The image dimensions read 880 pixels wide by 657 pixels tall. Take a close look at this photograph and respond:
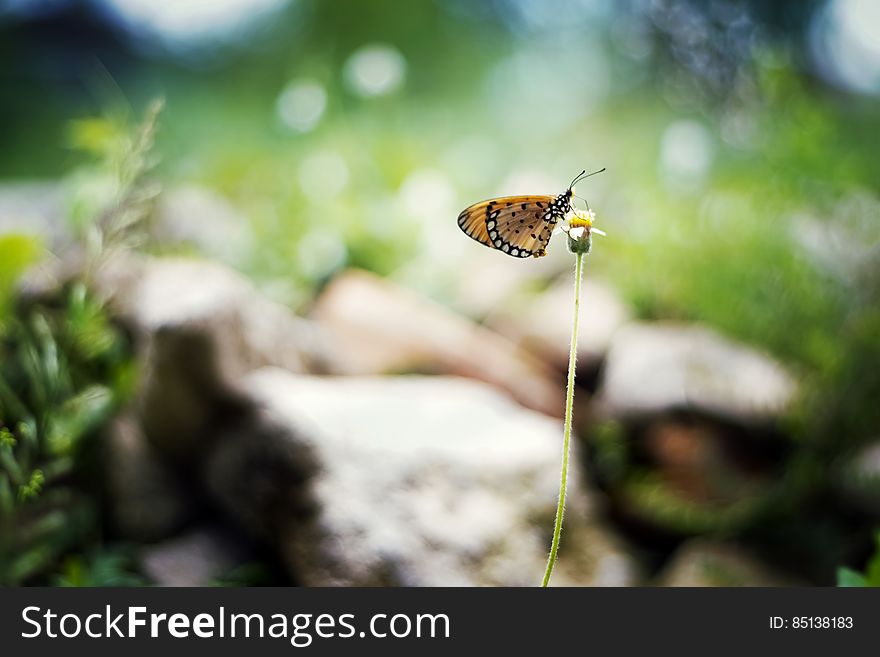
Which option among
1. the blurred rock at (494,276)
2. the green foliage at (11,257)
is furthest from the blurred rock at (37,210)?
the blurred rock at (494,276)

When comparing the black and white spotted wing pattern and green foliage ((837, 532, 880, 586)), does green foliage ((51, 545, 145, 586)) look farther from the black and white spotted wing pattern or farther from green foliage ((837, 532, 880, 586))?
green foliage ((837, 532, 880, 586))

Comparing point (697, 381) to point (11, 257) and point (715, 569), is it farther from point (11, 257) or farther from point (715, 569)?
point (11, 257)

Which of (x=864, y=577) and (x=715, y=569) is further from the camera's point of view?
(x=715, y=569)

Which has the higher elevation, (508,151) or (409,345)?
(508,151)

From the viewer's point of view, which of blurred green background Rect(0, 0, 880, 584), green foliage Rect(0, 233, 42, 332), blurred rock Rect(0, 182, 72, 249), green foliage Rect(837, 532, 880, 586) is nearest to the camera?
green foliage Rect(837, 532, 880, 586)

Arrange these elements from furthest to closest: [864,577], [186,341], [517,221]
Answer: [186,341] < [864,577] < [517,221]

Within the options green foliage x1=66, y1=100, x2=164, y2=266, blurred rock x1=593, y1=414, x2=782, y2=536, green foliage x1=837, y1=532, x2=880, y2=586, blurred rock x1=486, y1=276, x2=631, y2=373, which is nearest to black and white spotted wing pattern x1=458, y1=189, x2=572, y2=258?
green foliage x1=66, y1=100, x2=164, y2=266

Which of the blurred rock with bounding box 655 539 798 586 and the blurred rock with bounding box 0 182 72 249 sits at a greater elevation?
the blurred rock with bounding box 0 182 72 249

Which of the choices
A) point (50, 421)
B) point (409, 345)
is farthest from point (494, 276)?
point (50, 421)
